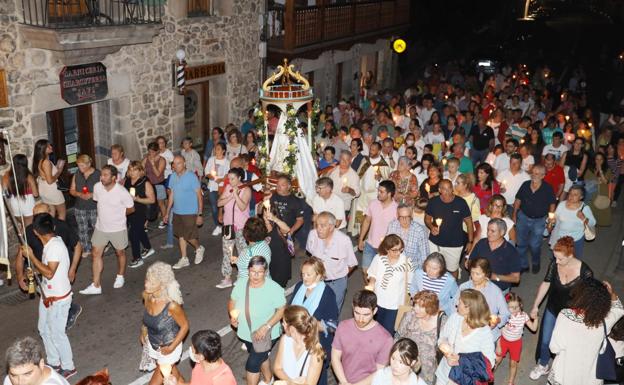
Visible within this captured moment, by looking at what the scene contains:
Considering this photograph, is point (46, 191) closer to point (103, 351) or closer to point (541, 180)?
point (103, 351)

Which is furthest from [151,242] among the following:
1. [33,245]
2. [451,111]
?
[451,111]

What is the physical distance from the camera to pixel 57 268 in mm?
6922

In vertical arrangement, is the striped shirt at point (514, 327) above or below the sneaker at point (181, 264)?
above

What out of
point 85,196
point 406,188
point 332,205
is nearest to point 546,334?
point 332,205

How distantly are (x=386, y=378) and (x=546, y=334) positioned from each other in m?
3.10

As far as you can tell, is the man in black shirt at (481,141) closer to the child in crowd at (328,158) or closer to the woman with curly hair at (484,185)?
the child in crowd at (328,158)

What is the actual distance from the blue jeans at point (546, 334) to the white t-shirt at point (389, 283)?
1.68 m

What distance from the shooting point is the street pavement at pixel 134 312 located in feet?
25.9

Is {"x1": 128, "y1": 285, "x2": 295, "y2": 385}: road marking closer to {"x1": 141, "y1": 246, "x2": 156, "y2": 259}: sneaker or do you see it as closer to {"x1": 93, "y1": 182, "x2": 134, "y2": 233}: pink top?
{"x1": 93, "y1": 182, "x2": 134, "y2": 233}: pink top

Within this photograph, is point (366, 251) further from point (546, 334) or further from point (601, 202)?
point (601, 202)

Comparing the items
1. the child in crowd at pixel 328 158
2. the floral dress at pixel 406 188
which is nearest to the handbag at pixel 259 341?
the floral dress at pixel 406 188

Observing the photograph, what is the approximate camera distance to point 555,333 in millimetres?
6418

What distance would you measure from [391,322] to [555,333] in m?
1.83

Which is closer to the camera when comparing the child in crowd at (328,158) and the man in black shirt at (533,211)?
the man in black shirt at (533,211)
